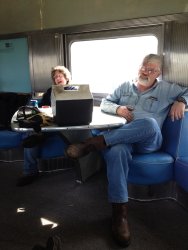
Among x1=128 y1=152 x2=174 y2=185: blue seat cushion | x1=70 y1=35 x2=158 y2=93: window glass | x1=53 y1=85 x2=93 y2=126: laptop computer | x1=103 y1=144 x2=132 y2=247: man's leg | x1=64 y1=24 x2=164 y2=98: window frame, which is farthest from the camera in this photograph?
x1=70 y1=35 x2=158 y2=93: window glass

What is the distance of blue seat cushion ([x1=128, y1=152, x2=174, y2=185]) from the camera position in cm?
240

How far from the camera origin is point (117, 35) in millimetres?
3307

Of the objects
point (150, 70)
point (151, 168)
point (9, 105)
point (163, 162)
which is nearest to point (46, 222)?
point (151, 168)

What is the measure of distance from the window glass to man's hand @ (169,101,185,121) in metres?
0.86

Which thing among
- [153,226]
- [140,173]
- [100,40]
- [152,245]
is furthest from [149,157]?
[100,40]

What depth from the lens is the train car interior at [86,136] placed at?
224cm

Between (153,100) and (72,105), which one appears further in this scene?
(153,100)

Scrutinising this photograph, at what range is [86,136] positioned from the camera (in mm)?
2729

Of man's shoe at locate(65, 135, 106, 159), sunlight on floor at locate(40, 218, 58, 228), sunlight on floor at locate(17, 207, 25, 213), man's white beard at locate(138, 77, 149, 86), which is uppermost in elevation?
man's white beard at locate(138, 77, 149, 86)

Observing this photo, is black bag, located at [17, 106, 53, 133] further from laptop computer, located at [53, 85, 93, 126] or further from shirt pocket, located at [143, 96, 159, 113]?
shirt pocket, located at [143, 96, 159, 113]

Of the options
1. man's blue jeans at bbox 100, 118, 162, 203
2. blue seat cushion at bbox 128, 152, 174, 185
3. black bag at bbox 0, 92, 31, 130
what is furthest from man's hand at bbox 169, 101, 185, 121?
black bag at bbox 0, 92, 31, 130

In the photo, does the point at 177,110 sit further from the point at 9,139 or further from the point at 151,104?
the point at 9,139

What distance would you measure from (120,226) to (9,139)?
1.92 m

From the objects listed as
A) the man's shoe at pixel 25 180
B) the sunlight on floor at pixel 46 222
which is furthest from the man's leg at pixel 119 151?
the man's shoe at pixel 25 180
